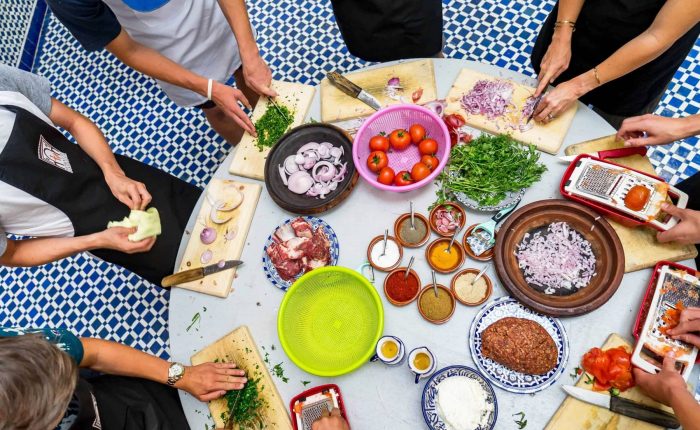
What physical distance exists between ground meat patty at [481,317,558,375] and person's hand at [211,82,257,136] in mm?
1370

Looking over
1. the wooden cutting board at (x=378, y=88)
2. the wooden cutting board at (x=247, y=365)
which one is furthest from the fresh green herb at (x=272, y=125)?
the wooden cutting board at (x=247, y=365)

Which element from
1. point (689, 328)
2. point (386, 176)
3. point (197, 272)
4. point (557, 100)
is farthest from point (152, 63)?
point (689, 328)

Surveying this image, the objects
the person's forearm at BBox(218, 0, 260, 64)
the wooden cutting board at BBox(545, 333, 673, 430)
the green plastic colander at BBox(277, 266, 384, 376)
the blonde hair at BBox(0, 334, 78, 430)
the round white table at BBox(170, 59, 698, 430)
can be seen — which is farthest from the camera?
the person's forearm at BBox(218, 0, 260, 64)

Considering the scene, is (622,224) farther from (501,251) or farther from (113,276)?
(113,276)

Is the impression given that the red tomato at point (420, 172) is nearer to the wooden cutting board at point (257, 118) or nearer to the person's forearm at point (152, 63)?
the wooden cutting board at point (257, 118)

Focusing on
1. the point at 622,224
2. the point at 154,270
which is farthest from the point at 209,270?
the point at 622,224

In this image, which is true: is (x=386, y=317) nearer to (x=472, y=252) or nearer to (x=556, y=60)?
(x=472, y=252)

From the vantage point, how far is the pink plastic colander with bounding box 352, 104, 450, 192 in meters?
1.94

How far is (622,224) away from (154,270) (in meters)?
2.02

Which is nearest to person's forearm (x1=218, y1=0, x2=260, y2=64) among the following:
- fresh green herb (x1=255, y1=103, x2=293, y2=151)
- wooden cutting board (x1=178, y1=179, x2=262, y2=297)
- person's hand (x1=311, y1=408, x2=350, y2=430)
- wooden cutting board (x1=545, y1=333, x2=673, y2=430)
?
fresh green herb (x1=255, y1=103, x2=293, y2=151)

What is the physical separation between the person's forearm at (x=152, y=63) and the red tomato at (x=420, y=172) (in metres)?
1.11

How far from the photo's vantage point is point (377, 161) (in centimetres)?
194

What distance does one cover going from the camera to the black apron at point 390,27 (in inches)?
87.1

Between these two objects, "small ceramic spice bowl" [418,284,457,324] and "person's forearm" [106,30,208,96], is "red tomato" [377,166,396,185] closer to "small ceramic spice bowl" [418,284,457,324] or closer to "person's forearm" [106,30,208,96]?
"small ceramic spice bowl" [418,284,457,324]
